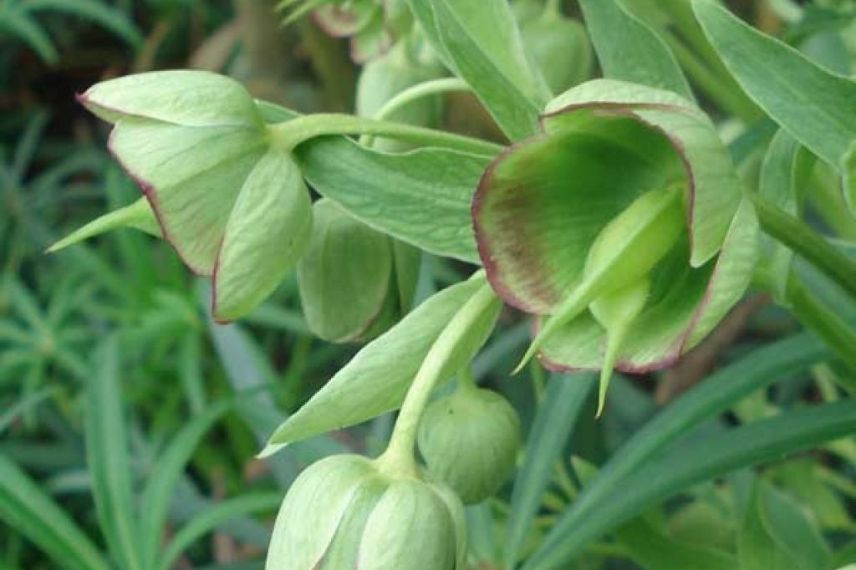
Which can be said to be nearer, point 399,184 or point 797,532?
point 399,184

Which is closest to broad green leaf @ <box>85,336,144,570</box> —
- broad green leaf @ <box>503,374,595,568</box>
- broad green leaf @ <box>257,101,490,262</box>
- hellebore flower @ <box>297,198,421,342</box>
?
broad green leaf @ <box>503,374,595,568</box>

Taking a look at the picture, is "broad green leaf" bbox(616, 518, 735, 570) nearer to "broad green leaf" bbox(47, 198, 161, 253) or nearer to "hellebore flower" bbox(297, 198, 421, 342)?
"hellebore flower" bbox(297, 198, 421, 342)

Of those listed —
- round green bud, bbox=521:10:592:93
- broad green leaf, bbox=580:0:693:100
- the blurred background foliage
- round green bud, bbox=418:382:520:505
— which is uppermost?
broad green leaf, bbox=580:0:693:100

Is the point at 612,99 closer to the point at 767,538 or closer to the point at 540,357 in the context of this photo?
the point at 540,357

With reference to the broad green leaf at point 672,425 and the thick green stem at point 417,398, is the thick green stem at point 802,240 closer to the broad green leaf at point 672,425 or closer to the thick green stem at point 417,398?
the thick green stem at point 417,398

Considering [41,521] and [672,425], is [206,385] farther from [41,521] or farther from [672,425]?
[672,425]

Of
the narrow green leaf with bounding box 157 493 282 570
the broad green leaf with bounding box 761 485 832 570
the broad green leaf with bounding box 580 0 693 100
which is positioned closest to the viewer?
the broad green leaf with bounding box 580 0 693 100

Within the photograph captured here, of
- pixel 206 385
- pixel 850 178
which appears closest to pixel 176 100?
pixel 850 178

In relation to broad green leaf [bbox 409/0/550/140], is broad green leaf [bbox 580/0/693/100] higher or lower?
lower

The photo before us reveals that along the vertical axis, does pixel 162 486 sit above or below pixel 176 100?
below
